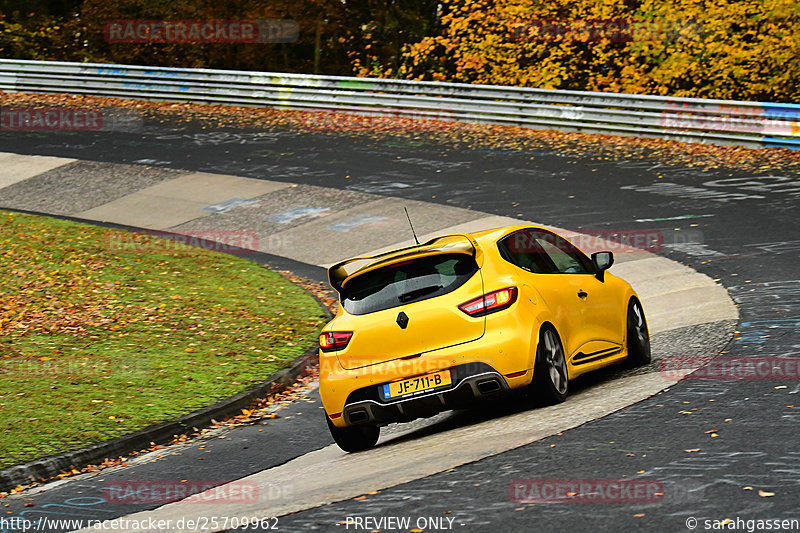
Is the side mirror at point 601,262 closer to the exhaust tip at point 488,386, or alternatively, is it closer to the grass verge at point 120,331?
the exhaust tip at point 488,386

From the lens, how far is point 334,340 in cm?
885

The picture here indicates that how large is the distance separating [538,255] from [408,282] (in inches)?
50.5

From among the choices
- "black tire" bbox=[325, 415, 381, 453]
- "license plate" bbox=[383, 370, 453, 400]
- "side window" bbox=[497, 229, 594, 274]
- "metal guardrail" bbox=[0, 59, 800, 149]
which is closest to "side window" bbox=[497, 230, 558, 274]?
"side window" bbox=[497, 229, 594, 274]

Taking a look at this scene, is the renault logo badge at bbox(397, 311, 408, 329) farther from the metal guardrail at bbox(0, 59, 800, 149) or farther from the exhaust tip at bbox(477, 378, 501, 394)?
the metal guardrail at bbox(0, 59, 800, 149)

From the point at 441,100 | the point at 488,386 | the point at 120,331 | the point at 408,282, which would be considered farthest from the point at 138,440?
the point at 441,100

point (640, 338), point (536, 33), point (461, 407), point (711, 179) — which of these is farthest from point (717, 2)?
point (461, 407)

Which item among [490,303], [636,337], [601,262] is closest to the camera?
[490,303]

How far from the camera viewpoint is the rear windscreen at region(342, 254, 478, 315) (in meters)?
8.74

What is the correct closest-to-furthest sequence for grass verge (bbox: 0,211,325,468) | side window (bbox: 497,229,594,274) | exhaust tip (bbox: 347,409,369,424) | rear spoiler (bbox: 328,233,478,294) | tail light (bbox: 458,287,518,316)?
1. tail light (bbox: 458,287,518,316)
2. exhaust tip (bbox: 347,409,369,424)
3. rear spoiler (bbox: 328,233,478,294)
4. side window (bbox: 497,229,594,274)
5. grass verge (bbox: 0,211,325,468)

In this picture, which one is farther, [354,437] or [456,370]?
[354,437]

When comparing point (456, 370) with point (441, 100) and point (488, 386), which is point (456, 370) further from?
point (441, 100)

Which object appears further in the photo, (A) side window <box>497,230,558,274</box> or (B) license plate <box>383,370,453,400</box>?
(A) side window <box>497,230,558,274</box>

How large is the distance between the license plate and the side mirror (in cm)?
225

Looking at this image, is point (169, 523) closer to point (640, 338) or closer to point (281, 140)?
point (640, 338)
